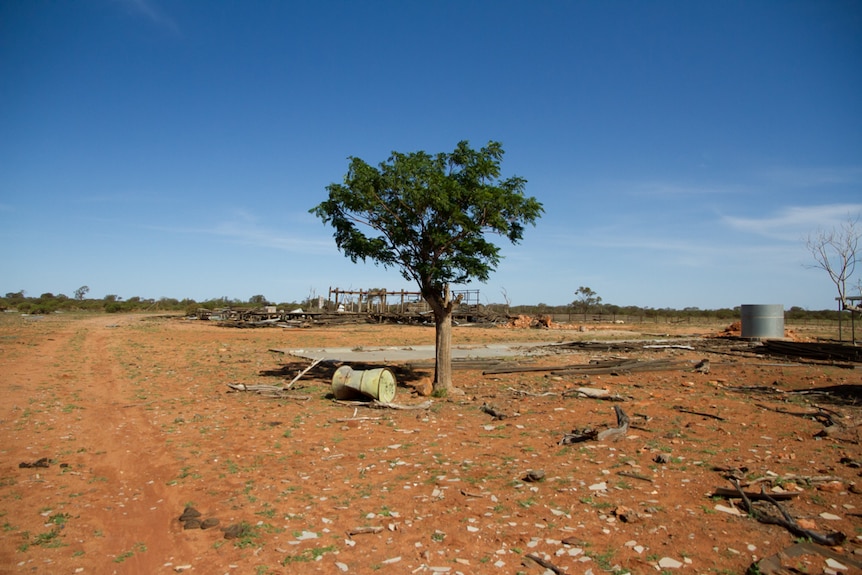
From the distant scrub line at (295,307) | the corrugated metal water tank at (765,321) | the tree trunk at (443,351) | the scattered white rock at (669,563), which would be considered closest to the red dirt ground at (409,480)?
the scattered white rock at (669,563)

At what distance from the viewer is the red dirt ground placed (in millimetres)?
4355

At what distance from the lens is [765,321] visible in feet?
97.0

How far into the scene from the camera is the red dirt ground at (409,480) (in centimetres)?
436

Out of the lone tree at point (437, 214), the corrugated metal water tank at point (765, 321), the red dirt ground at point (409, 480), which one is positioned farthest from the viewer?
the corrugated metal water tank at point (765, 321)

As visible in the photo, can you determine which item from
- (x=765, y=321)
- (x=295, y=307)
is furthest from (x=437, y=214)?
(x=295, y=307)

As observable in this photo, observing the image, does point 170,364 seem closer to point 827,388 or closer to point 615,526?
point 615,526

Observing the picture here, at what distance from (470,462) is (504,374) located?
819 centimetres

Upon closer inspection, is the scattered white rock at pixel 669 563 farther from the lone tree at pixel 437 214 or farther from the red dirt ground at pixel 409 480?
the lone tree at pixel 437 214

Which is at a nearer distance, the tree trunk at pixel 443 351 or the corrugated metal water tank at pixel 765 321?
the tree trunk at pixel 443 351

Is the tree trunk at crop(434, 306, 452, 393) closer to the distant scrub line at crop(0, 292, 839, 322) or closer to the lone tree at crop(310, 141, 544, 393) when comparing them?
the lone tree at crop(310, 141, 544, 393)

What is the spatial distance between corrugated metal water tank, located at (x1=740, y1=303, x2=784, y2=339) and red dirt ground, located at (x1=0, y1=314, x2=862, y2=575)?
20330mm

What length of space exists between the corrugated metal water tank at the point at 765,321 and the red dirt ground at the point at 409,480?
800 inches

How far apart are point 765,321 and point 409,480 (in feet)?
100

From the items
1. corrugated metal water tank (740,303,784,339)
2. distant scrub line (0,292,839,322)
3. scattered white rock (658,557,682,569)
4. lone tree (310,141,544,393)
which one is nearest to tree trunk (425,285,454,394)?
lone tree (310,141,544,393)
